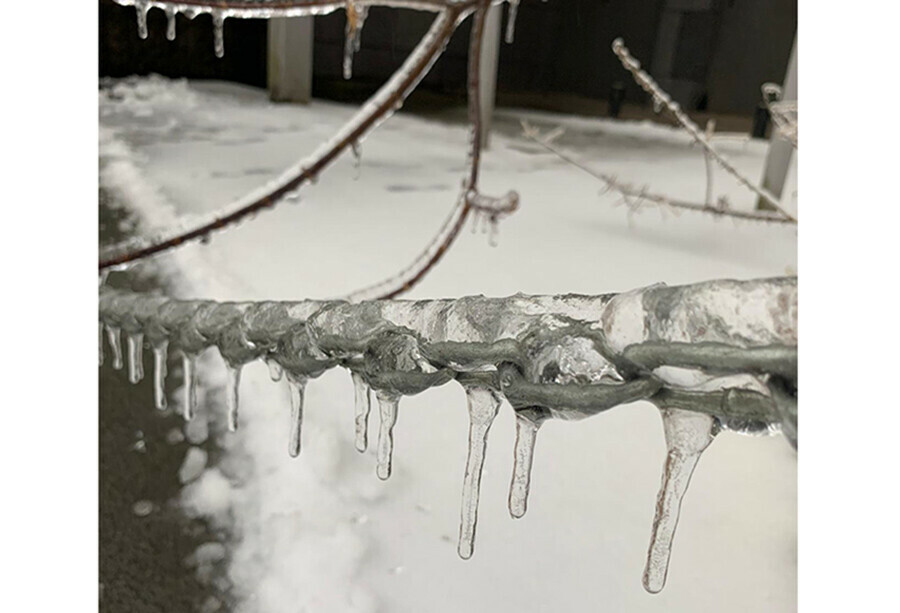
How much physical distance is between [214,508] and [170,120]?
0.84m

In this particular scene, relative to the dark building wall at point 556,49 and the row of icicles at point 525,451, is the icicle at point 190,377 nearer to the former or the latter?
the row of icicles at point 525,451

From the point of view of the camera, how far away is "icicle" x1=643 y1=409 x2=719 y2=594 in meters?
0.14

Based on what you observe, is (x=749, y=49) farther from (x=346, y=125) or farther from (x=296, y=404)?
(x=296, y=404)

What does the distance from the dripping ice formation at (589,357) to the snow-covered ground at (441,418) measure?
32 cm

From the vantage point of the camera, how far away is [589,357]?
14 centimetres

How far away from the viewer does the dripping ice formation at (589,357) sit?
0.12 metres

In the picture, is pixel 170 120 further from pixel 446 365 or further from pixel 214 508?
pixel 446 365

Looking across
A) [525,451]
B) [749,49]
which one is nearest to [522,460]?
[525,451]

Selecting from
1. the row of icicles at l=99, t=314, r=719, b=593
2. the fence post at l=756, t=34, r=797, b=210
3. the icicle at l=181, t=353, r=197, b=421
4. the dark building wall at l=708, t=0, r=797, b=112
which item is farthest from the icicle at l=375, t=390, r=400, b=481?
the fence post at l=756, t=34, r=797, b=210

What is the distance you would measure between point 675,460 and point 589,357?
0.04 meters

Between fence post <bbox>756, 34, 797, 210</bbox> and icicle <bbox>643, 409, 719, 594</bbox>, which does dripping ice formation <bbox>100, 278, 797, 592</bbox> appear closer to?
icicle <bbox>643, 409, 719, 594</bbox>

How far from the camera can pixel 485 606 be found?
19.1 inches

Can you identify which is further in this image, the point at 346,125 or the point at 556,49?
the point at 556,49
